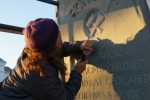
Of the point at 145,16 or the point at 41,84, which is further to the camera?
the point at 145,16

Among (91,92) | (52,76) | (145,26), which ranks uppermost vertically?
(145,26)

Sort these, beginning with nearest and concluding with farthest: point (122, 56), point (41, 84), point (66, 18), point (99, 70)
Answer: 1. point (41, 84)
2. point (122, 56)
3. point (99, 70)
4. point (66, 18)

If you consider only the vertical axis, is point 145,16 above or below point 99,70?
above

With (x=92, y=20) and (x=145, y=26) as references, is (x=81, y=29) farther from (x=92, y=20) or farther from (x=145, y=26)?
(x=145, y=26)

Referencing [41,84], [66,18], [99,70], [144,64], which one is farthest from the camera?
[66,18]

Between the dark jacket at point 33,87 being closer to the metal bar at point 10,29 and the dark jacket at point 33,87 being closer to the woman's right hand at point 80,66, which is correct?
the woman's right hand at point 80,66

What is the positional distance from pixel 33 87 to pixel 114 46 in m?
0.72

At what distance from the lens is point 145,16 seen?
2.16 metres

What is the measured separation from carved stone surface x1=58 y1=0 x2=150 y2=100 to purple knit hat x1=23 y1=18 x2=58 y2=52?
535 mm

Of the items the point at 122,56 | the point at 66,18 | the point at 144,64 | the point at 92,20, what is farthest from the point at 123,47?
the point at 66,18

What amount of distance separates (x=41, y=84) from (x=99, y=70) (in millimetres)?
634

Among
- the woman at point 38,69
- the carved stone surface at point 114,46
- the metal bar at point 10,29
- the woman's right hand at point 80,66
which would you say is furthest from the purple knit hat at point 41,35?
the metal bar at point 10,29

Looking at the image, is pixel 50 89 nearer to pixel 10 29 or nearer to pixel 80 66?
pixel 80 66

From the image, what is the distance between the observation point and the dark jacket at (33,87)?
6.64 ft
